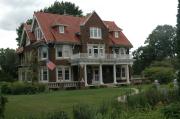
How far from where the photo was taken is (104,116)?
468 inches

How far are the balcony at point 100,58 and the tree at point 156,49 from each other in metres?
29.3

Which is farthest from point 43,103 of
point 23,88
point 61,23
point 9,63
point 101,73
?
point 9,63

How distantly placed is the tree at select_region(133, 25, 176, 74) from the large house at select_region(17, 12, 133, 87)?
2719 centimetres

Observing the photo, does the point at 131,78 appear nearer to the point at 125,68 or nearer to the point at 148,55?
the point at 125,68

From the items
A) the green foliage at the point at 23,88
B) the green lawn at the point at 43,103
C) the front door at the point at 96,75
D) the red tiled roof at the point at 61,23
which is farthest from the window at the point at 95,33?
the green lawn at the point at 43,103

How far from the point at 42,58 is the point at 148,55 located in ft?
121

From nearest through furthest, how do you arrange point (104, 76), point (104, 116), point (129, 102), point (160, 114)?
point (104, 116), point (160, 114), point (129, 102), point (104, 76)

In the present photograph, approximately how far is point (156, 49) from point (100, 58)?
3539 centimetres

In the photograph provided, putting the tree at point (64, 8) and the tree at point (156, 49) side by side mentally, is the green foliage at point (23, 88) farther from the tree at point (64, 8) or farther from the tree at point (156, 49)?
the tree at point (156, 49)

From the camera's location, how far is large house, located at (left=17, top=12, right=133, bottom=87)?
49.8 metres

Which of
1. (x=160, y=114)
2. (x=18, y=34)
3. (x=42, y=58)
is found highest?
(x=18, y=34)

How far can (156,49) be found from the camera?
276 ft

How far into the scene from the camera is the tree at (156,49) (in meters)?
83.6

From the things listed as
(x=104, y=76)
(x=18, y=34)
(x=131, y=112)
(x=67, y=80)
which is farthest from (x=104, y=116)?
(x=18, y=34)
